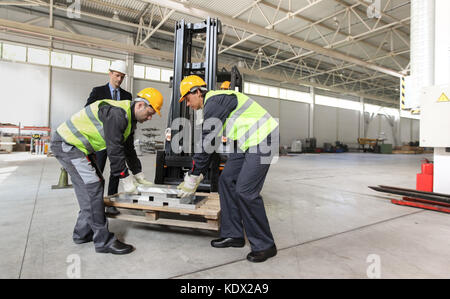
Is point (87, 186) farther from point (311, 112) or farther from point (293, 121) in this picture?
point (311, 112)

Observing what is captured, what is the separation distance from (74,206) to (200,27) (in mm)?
2993

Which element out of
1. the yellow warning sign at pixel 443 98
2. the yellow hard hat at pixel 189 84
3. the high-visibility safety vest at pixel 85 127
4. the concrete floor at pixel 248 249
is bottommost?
the concrete floor at pixel 248 249

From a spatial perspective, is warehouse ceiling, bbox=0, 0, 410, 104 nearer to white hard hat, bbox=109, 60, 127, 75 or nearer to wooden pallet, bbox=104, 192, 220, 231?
white hard hat, bbox=109, 60, 127, 75

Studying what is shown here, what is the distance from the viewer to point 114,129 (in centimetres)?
205

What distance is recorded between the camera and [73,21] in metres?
12.3

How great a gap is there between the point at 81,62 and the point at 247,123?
1418cm

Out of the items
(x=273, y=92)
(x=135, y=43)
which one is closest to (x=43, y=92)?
(x=135, y=43)

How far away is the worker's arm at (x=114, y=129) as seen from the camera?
2055mm

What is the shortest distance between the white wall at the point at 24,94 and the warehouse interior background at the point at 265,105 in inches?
1.8

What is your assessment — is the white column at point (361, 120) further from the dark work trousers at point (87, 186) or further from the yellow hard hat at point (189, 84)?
the dark work trousers at point (87, 186)

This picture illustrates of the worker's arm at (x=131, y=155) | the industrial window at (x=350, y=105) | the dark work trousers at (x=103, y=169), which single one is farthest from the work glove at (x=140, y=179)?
the industrial window at (x=350, y=105)

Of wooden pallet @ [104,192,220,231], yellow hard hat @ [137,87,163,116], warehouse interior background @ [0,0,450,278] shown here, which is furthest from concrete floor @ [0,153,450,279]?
yellow hard hat @ [137,87,163,116]

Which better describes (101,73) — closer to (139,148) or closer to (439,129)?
(139,148)
